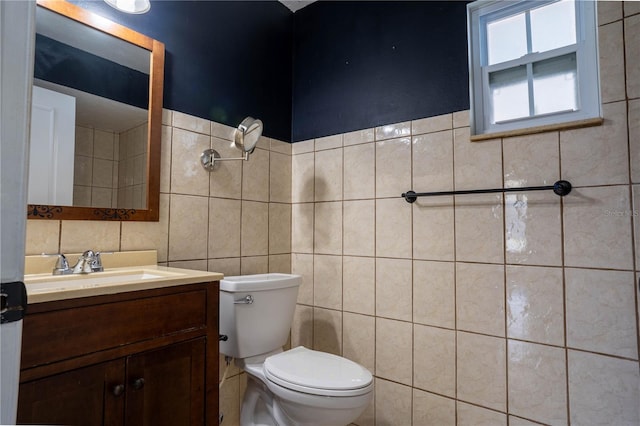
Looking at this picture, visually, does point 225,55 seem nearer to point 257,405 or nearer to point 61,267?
point 61,267

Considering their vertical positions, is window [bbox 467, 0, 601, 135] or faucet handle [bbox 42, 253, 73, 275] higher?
window [bbox 467, 0, 601, 135]

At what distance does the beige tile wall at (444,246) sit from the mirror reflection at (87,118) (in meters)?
0.12

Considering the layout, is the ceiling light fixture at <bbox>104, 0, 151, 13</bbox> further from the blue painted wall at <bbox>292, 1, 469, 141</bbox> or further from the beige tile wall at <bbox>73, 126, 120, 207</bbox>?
the blue painted wall at <bbox>292, 1, 469, 141</bbox>

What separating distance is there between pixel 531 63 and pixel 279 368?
5.48ft

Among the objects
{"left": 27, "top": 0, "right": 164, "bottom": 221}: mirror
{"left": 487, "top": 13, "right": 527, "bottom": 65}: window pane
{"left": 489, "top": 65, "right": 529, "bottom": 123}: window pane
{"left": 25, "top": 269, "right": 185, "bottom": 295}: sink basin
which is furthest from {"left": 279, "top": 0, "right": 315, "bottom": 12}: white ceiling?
{"left": 25, "top": 269, "right": 185, "bottom": 295}: sink basin

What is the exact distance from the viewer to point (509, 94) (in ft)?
5.05

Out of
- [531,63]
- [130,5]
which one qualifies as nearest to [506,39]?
[531,63]

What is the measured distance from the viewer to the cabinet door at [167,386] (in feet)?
3.19

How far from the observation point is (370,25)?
190cm

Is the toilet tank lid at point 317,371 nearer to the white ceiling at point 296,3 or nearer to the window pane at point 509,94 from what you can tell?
the window pane at point 509,94

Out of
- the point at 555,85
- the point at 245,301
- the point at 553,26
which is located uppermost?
the point at 553,26

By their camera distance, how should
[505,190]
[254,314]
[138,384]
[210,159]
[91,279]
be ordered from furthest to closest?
[210,159] → [254,314] → [505,190] → [91,279] → [138,384]

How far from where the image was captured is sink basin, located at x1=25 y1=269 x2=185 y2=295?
1029mm

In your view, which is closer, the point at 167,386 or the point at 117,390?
the point at 117,390
